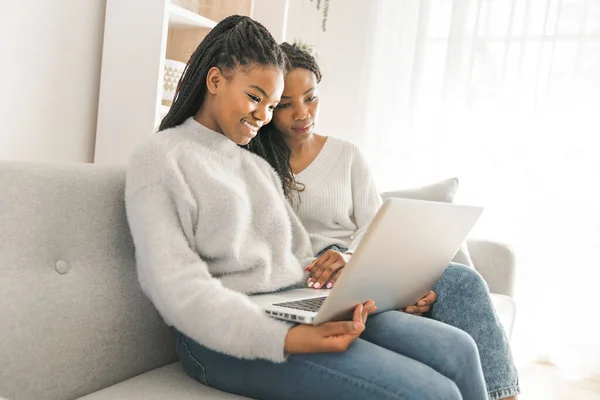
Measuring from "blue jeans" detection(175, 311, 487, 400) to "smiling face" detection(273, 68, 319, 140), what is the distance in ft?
1.73

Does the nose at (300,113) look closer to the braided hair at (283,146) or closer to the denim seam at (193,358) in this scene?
the braided hair at (283,146)

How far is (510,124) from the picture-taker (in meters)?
2.72

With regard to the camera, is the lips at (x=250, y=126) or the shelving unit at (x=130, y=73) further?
the shelving unit at (x=130, y=73)

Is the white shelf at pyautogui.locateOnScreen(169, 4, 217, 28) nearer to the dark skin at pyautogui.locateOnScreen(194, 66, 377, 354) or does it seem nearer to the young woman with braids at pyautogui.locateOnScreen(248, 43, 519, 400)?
the young woman with braids at pyautogui.locateOnScreen(248, 43, 519, 400)

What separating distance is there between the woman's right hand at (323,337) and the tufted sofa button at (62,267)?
0.37 m

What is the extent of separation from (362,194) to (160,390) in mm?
733

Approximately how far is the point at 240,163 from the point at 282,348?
0.43 m

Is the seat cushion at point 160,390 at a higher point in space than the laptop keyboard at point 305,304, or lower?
lower

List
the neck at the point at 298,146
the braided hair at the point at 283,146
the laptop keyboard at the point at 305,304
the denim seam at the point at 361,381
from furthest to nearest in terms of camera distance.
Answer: the neck at the point at 298,146
the braided hair at the point at 283,146
the laptop keyboard at the point at 305,304
the denim seam at the point at 361,381

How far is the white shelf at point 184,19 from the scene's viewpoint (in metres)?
1.95

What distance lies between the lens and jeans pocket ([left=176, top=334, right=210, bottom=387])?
41.7 inches

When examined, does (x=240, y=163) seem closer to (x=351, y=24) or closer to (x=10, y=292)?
(x=10, y=292)

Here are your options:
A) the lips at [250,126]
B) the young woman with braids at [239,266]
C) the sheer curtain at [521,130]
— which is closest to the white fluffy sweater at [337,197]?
the young woman with braids at [239,266]

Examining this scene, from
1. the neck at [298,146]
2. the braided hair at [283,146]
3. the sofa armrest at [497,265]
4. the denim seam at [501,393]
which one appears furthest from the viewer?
the sofa armrest at [497,265]
